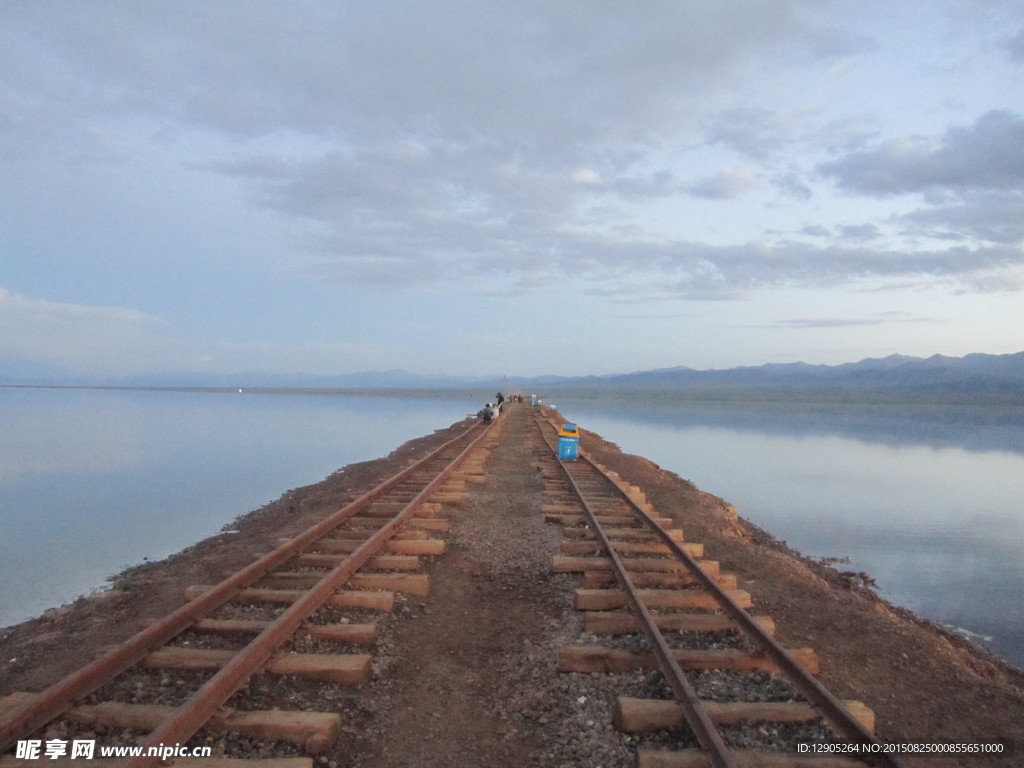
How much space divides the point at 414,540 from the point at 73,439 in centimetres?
3392

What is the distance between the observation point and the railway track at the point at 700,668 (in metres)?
3.68

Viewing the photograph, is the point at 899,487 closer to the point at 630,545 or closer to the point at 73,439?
the point at 630,545

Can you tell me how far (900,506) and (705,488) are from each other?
18.3 ft

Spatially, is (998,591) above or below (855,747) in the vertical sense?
below

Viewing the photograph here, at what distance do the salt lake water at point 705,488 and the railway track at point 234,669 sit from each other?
4.33m

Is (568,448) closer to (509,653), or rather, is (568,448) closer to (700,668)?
(509,653)

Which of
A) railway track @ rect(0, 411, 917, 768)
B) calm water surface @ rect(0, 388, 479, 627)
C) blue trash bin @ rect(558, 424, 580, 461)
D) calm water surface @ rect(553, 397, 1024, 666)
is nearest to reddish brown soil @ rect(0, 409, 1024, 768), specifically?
railway track @ rect(0, 411, 917, 768)

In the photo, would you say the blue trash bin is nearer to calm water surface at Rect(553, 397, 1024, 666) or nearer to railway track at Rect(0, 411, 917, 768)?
calm water surface at Rect(553, 397, 1024, 666)

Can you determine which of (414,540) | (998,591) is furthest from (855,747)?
(998,591)

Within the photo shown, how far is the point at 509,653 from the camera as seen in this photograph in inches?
214

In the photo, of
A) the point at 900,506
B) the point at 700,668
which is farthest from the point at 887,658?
the point at 900,506

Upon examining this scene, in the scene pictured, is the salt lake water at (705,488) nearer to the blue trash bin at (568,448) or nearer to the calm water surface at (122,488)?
the calm water surface at (122,488)

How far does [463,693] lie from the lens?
15.6 feet

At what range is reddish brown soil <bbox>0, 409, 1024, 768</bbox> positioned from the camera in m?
4.19
